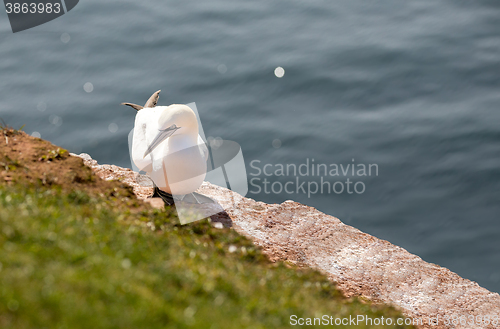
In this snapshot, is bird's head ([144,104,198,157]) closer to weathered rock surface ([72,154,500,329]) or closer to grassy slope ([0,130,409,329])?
weathered rock surface ([72,154,500,329])

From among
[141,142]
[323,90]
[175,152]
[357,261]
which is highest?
[175,152]

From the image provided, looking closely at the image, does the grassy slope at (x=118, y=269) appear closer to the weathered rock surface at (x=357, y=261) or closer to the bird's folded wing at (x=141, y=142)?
the weathered rock surface at (x=357, y=261)

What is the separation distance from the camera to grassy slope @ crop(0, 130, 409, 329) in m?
3.34

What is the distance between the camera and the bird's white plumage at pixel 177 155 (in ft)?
24.0

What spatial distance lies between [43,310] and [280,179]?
7.84 meters

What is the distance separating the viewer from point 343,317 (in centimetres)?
444

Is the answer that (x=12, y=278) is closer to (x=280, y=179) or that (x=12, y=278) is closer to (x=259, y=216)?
(x=259, y=216)

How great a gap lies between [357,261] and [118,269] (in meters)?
4.52

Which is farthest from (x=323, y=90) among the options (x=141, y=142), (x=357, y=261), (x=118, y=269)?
(x=118, y=269)

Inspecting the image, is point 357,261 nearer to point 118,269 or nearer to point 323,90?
point 118,269

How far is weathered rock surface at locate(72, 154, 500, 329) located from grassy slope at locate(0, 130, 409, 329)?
4.28ft

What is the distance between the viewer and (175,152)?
7.38 metres

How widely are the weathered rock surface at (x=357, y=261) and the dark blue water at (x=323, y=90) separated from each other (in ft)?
5.65

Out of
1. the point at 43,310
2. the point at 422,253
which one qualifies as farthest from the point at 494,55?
the point at 43,310
